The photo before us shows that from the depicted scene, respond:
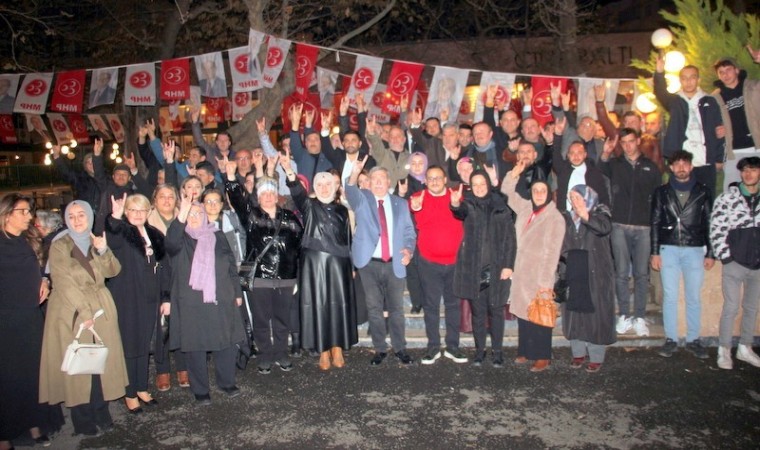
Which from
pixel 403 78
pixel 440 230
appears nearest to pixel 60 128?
pixel 403 78

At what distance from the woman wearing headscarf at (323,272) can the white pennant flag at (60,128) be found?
12604 millimetres

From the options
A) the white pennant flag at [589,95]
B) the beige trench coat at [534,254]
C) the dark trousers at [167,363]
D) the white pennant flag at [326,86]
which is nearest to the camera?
the dark trousers at [167,363]

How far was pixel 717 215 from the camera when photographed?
5770 mm

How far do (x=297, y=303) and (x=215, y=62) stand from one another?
226 inches

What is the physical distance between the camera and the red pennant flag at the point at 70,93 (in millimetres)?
9703

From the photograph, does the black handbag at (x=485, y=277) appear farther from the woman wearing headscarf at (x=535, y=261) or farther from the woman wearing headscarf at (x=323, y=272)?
the woman wearing headscarf at (x=323, y=272)

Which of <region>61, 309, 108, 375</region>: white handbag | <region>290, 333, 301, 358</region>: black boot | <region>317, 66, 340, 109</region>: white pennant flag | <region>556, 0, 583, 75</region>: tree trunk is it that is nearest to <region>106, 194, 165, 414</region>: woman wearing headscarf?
<region>61, 309, 108, 375</region>: white handbag

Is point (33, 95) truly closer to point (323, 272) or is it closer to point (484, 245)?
A: point (323, 272)

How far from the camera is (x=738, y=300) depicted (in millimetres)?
5773

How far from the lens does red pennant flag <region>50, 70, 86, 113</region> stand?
970 centimetres

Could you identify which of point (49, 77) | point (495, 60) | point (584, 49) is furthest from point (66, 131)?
point (584, 49)

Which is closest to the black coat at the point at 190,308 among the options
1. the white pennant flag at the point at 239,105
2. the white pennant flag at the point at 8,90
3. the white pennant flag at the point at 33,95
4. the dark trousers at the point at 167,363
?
the dark trousers at the point at 167,363

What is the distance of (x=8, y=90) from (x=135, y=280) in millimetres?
7280

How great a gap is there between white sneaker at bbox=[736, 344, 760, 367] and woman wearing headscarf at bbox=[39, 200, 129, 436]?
20.5ft
